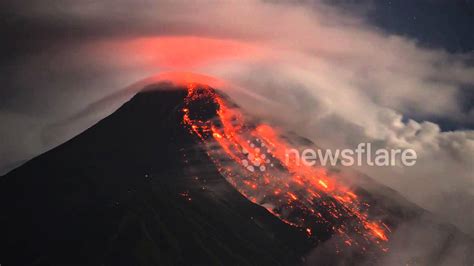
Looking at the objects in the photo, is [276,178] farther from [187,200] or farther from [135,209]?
[135,209]

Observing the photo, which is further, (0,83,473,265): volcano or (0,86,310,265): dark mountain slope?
(0,83,473,265): volcano

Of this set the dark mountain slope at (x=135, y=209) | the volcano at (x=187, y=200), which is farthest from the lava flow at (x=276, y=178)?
the dark mountain slope at (x=135, y=209)

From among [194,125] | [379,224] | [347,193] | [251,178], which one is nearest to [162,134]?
[194,125]

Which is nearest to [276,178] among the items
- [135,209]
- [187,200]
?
[187,200]

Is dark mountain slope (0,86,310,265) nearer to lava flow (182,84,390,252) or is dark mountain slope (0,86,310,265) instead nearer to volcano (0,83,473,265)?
volcano (0,83,473,265)

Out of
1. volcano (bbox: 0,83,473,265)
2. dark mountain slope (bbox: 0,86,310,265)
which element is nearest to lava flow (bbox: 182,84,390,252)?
volcano (bbox: 0,83,473,265)

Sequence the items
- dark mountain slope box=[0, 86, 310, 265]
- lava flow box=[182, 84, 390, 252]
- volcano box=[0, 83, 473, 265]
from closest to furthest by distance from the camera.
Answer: dark mountain slope box=[0, 86, 310, 265]
volcano box=[0, 83, 473, 265]
lava flow box=[182, 84, 390, 252]

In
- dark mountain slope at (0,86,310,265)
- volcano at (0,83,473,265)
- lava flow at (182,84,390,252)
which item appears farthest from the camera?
lava flow at (182,84,390,252)
